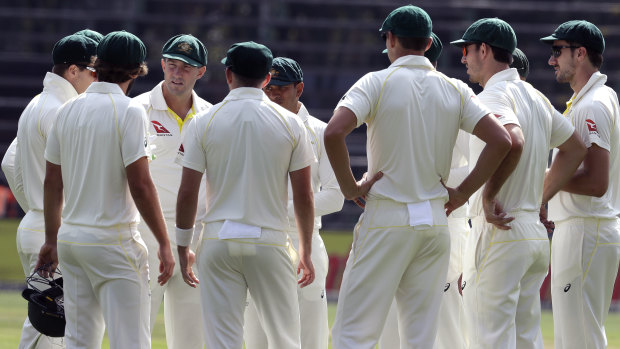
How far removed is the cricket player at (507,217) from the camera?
16.1 ft

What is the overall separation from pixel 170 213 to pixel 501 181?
1806 mm

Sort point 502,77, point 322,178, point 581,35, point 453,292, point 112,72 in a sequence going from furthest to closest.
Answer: point 453,292, point 322,178, point 581,35, point 502,77, point 112,72

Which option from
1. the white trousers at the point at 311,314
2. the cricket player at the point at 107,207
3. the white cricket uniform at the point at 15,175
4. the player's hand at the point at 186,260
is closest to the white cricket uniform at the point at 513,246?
the white trousers at the point at 311,314

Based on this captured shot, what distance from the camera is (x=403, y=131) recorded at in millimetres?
4547

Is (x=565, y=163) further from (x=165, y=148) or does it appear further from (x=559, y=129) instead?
(x=165, y=148)

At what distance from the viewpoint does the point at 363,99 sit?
4504 millimetres

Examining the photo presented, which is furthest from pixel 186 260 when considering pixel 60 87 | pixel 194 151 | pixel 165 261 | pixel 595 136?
pixel 595 136

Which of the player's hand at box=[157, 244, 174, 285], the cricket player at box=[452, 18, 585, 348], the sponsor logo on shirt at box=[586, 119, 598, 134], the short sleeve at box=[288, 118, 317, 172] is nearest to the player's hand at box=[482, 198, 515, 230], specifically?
the cricket player at box=[452, 18, 585, 348]

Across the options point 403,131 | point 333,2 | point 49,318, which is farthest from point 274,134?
point 333,2

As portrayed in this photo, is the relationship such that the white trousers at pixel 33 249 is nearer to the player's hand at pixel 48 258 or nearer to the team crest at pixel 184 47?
the player's hand at pixel 48 258

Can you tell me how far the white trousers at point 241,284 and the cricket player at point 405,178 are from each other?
0.28 metres

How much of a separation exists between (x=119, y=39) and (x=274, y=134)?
2.82 ft

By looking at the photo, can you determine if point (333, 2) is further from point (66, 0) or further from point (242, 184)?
point (242, 184)

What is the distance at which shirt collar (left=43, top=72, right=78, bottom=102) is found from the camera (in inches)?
213
